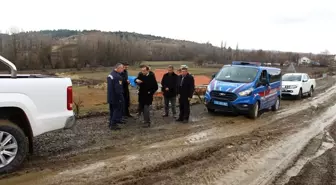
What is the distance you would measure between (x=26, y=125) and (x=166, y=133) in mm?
3911

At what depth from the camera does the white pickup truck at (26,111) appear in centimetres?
527

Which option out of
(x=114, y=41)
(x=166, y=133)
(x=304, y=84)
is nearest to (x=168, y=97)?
(x=166, y=133)

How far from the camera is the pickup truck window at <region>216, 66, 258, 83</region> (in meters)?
12.6

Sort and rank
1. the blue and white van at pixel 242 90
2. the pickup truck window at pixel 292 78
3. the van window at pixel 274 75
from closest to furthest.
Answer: the blue and white van at pixel 242 90, the van window at pixel 274 75, the pickup truck window at pixel 292 78

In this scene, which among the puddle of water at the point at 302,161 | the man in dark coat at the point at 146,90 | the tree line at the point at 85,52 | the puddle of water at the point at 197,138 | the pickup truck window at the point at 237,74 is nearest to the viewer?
the puddle of water at the point at 302,161

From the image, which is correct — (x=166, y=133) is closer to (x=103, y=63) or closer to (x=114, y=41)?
(x=103, y=63)

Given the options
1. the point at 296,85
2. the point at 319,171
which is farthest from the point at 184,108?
the point at 296,85

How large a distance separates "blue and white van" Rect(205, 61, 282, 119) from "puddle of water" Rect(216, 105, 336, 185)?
260 cm

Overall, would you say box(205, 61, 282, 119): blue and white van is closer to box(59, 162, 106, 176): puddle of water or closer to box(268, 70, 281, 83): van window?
box(268, 70, 281, 83): van window

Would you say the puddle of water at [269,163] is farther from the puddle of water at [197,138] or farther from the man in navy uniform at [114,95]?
the man in navy uniform at [114,95]

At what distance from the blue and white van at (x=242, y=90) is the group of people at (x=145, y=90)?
157 cm

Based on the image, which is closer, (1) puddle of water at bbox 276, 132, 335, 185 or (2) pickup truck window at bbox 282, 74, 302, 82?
(1) puddle of water at bbox 276, 132, 335, 185

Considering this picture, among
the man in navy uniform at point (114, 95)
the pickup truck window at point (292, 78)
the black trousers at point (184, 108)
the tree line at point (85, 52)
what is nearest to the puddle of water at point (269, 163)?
the black trousers at point (184, 108)

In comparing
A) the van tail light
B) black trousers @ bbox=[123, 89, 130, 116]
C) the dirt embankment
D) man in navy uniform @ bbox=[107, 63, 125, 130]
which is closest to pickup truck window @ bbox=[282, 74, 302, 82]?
black trousers @ bbox=[123, 89, 130, 116]
